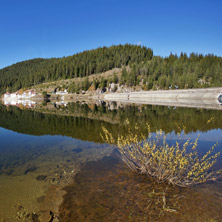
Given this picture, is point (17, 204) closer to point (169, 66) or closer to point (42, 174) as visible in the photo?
point (42, 174)

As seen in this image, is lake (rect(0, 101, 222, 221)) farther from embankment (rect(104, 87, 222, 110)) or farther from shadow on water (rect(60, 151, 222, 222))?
embankment (rect(104, 87, 222, 110))

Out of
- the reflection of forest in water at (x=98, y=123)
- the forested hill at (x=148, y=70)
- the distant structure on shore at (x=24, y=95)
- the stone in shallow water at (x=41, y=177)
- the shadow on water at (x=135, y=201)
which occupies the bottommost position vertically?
the stone in shallow water at (x=41, y=177)

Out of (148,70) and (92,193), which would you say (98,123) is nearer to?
(92,193)

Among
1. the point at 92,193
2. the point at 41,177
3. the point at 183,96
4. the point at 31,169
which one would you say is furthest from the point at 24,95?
the point at 92,193

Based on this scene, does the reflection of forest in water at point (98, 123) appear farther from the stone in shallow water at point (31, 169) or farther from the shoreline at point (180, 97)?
the shoreline at point (180, 97)

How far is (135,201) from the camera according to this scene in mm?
5738

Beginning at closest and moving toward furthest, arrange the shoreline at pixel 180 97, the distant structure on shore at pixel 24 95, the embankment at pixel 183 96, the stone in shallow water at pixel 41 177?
the stone in shallow water at pixel 41 177, the shoreline at pixel 180 97, the embankment at pixel 183 96, the distant structure on shore at pixel 24 95

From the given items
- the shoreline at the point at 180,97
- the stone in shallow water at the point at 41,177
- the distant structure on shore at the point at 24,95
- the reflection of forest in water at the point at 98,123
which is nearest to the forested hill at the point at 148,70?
the shoreline at the point at 180,97

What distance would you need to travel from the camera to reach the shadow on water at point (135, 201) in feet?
16.6

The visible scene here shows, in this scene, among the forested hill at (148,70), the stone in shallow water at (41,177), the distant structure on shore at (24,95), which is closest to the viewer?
the stone in shallow water at (41,177)

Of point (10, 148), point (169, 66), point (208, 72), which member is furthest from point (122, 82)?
point (10, 148)

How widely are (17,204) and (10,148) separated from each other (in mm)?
8281

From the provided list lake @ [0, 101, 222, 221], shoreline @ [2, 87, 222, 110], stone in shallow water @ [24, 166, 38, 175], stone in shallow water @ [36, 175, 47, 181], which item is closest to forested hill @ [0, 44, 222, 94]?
shoreline @ [2, 87, 222, 110]

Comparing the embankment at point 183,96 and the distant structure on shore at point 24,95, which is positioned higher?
the distant structure on shore at point 24,95
